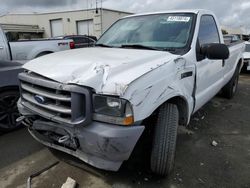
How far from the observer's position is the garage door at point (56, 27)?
31297mm

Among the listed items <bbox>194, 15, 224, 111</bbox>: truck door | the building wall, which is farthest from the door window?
the building wall

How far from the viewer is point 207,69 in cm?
355

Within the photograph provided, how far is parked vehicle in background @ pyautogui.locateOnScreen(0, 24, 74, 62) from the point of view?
247 inches

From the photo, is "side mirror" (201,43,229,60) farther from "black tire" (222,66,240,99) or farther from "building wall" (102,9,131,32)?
"building wall" (102,9,131,32)

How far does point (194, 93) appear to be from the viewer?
3.22 metres

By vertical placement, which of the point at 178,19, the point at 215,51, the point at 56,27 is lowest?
the point at 56,27

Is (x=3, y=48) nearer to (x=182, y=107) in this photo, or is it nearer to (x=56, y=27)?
(x=182, y=107)

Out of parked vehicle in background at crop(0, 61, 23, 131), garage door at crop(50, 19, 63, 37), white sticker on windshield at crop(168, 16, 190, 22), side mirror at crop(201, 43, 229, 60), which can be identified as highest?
white sticker on windshield at crop(168, 16, 190, 22)

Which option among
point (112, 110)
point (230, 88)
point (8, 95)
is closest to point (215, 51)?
point (112, 110)

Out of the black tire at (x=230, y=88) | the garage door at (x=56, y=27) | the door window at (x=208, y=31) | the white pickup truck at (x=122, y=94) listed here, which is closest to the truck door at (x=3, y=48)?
the white pickup truck at (x=122, y=94)

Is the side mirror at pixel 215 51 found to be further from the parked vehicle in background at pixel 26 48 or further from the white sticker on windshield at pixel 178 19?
the parked vehicle in background at pixel 26 48

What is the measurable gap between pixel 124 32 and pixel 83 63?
1.59 m

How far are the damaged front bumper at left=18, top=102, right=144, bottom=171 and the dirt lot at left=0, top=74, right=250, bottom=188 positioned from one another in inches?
18.8

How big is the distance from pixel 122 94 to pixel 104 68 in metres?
0.36
